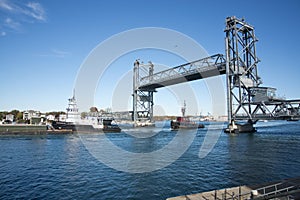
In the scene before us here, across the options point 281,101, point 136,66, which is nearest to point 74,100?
point 136,66

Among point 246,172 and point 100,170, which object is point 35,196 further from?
point 246,172

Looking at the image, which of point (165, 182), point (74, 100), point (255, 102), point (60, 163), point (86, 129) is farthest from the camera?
point (74, 100)

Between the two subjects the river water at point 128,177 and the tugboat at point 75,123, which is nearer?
the river water at point 128,177

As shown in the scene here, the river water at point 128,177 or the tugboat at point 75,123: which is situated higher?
the tugboat at point 75,123

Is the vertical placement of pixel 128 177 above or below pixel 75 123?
below

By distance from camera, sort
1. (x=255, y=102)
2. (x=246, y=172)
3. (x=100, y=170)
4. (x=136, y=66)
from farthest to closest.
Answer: (x=136, y=66)
(x=255, y=102)
(x=100, y=170)
(x=246, y=172)

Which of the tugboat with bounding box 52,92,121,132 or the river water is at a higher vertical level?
the tugboat with bounding box 52,92,121,132

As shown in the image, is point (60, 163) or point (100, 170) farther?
point (60, 163)

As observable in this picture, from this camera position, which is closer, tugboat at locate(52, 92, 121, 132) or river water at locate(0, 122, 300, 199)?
river water at locate(0, 122, 300, 199)

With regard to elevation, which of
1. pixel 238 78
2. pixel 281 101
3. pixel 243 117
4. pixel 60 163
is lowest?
pixel 60 163

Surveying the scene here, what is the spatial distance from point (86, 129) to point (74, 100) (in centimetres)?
957

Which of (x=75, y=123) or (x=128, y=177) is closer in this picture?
(x=128, y=177)

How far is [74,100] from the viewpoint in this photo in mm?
57656

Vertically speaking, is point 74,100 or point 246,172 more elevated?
point 74,100
